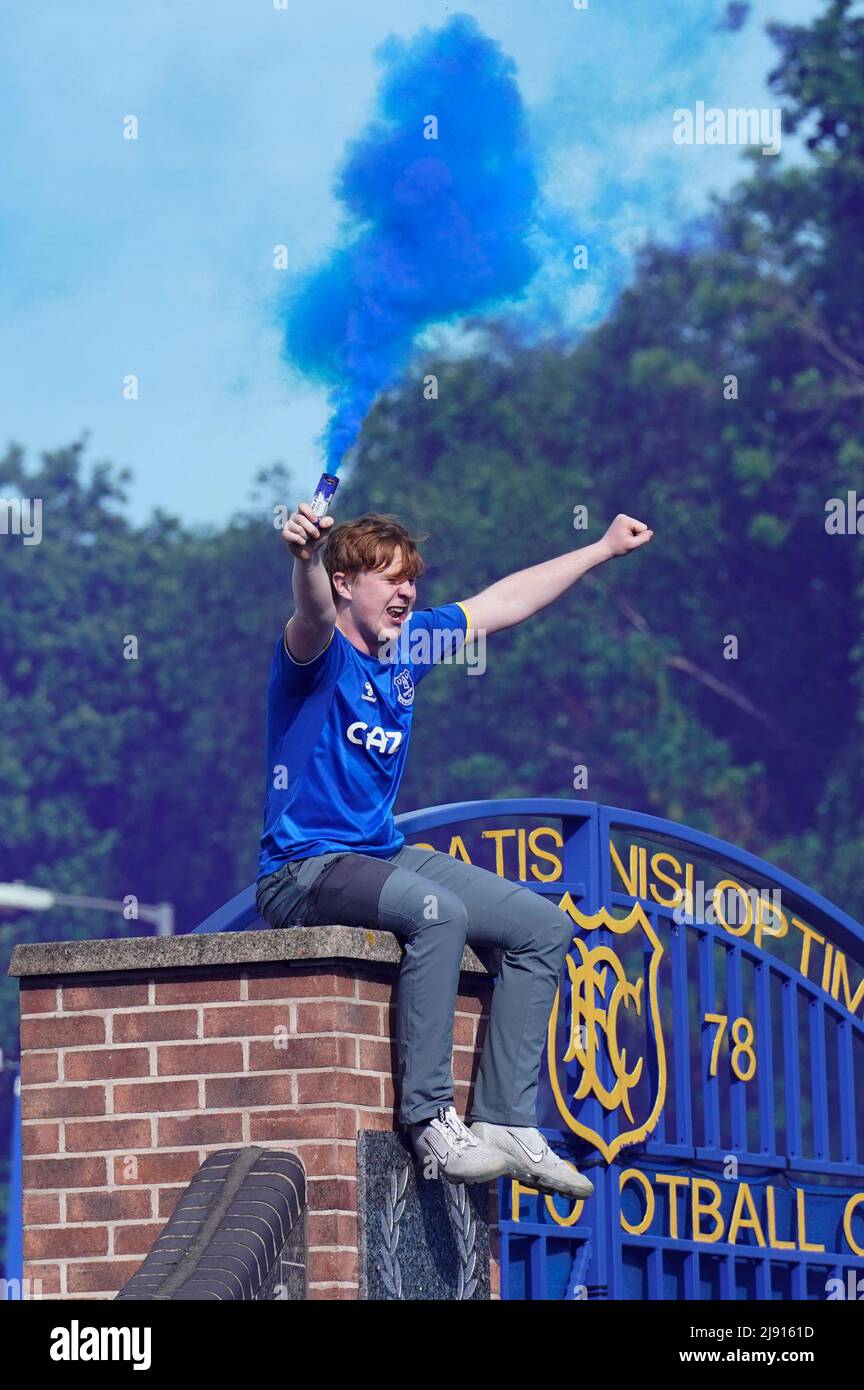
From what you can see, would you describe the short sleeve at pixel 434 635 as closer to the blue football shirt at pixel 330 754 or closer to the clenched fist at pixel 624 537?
the blue football shirt at pixel 330 754

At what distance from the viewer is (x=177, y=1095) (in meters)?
5.58

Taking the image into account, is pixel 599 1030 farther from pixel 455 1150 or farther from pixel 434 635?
pixel 455 1150

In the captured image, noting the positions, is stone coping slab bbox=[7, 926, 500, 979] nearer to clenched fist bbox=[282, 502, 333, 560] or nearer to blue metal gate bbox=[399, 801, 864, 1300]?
clenched fist bbox=[282, 502, 333, 560]

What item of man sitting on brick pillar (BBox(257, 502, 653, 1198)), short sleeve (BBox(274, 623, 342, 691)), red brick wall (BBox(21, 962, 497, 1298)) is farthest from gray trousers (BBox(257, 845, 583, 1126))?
short sleeve (BBox(274, 623, 342, 691))

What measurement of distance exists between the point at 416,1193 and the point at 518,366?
32.7 meters

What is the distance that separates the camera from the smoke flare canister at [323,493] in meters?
5.16

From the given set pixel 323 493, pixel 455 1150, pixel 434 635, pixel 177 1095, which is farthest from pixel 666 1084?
pixel 323 493

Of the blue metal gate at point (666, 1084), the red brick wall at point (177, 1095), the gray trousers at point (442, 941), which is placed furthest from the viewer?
the blue metal gate at point (666, 1084)

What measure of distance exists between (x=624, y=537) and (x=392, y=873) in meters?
1.27

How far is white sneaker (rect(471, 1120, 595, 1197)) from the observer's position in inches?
224

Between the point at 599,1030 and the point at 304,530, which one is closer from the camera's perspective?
the point at 304,530

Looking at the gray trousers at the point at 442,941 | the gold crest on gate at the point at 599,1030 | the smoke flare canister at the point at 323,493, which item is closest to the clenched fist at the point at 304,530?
the smoke flare canister at the point at 323,493
